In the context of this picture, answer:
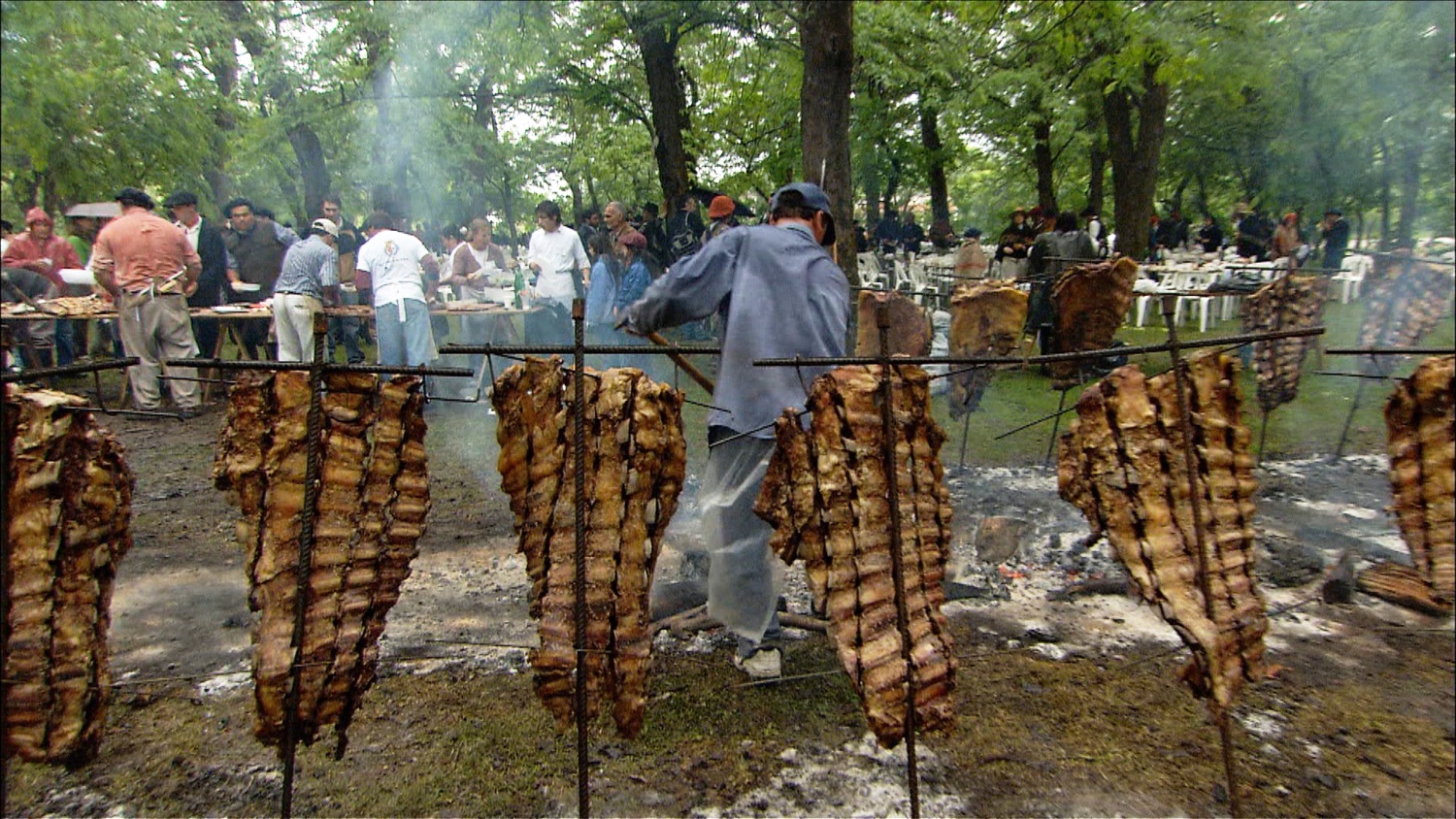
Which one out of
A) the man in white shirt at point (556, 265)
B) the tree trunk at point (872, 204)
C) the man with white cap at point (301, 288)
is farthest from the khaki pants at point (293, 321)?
the tree trunk at point (872, 204)

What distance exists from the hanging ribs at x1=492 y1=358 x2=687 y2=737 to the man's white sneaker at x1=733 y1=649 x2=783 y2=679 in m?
1.37

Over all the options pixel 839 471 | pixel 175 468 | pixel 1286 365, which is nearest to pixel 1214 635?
pixel 839 471

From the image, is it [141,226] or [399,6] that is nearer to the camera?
[141,226]

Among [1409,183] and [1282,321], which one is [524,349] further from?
[1409,183]

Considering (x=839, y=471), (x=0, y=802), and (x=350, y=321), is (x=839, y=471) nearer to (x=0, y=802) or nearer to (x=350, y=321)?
(x=0, y=802)

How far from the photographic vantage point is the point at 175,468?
7.64 meters

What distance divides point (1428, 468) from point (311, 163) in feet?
47.6

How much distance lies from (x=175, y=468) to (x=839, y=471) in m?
7.34

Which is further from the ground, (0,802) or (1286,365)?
(1286,365)

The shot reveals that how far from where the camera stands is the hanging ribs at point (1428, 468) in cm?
283

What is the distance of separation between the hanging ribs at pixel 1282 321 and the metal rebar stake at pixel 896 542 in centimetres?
505

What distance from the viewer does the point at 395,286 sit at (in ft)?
28.5

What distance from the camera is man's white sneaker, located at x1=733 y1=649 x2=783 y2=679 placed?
3990 millimetres

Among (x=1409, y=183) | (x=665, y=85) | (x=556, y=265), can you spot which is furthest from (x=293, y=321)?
(x=1409, y=183)
